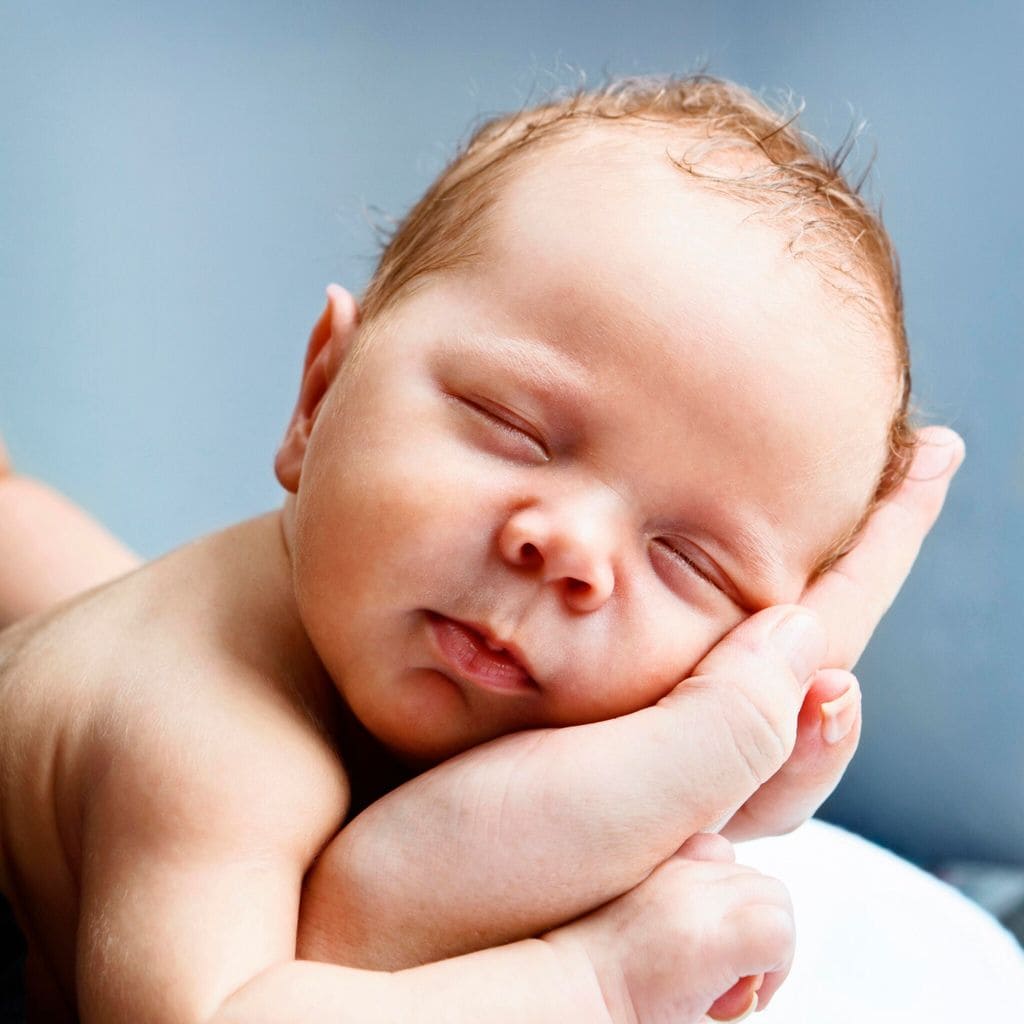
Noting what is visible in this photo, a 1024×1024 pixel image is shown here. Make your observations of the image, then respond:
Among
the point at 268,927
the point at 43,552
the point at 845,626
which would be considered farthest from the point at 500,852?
Result: the point at 43,552

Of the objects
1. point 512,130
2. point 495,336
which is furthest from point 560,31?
point 495,336

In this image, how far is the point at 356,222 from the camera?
5.58 ft

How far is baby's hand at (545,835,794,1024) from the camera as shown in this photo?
660 millimetres

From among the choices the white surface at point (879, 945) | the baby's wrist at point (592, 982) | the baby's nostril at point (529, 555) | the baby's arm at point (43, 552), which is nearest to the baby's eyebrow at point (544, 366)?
the baby's nostril at point (529, 555)

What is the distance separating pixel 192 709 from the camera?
73 centimetres

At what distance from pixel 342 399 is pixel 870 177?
2.92ft

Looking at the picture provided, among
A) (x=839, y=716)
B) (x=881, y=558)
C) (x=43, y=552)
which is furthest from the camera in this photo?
(x=43, y=552)

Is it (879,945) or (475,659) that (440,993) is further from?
(879,945)

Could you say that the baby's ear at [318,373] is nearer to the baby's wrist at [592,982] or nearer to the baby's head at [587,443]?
the baby's head at [587,443]

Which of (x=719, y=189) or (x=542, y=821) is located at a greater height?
(x=719, y=189)

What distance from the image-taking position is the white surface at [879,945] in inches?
38.5

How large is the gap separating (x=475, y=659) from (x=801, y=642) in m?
0.22

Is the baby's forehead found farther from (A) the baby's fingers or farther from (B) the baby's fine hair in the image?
(A) the baby's fingers

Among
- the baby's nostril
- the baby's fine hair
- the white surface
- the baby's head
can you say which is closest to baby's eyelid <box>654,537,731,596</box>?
the baby's head
